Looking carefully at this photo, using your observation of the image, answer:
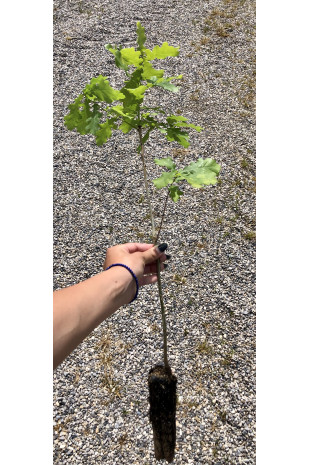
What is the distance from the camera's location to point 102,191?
414cm

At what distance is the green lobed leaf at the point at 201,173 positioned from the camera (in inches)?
53.5

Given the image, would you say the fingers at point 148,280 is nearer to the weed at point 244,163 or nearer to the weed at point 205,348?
the weed at point 205,348

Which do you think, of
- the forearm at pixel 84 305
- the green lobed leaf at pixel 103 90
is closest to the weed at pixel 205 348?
the forearm at pixel 84 305

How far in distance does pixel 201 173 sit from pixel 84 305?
2.42 ft

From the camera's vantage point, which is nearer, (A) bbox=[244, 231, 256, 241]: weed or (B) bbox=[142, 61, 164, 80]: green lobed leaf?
(B) bbox=[142, 61, 164, 80]: green lobed leaf

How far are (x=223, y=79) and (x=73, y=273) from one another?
4063 millimetres

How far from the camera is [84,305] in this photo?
1.38 m

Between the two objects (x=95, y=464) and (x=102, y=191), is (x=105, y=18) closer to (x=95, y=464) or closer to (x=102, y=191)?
(x=102, y=191)

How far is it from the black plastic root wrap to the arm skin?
0.53m

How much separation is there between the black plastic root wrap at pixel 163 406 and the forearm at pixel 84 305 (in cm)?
55

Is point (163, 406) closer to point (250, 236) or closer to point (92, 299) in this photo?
point (92, 299)

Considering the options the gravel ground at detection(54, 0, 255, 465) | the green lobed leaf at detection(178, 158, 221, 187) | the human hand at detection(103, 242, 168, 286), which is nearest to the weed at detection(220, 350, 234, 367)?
the gravel ground at detection(54, 0, 255, 465)

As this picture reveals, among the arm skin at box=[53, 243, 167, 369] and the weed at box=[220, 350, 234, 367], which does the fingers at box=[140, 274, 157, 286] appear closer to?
the arm skin at box=[53, 243, 167, 369]

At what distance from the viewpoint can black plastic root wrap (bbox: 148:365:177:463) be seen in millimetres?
1883
